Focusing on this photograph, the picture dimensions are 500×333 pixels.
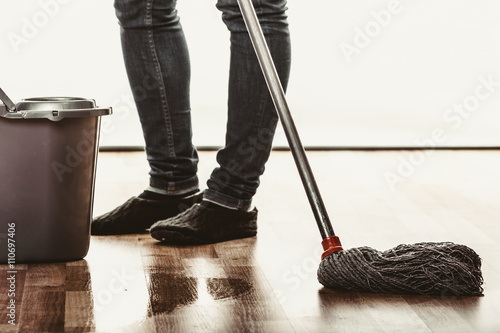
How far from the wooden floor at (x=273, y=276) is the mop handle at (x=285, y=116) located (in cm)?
10

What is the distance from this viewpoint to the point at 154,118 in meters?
1.60

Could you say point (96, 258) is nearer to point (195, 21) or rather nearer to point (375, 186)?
point (375, 186)

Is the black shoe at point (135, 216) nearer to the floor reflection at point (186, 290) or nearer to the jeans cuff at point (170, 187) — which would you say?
the jeans cuff at point (170, 187)

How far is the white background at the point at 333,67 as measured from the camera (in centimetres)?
271

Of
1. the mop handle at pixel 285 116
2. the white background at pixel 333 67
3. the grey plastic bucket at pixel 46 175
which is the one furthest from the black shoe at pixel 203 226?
the white background at pixel 333 67

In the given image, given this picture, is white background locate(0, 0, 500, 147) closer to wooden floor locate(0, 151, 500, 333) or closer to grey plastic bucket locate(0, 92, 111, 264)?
wooden floor locate(0, 151, 500, 333)

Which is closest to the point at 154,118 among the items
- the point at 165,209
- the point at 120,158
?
the point at 165,209

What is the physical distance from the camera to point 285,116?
52.1 inches

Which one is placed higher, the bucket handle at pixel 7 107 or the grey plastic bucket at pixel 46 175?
the bucket handle at pixel 7 107

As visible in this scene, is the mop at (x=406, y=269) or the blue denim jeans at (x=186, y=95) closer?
the mop at (x=406, y=269)

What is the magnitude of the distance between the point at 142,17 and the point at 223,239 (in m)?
0.44
